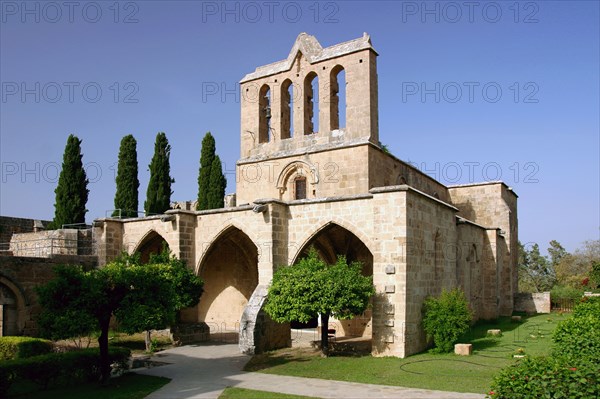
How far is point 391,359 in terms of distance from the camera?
12469 millimetres

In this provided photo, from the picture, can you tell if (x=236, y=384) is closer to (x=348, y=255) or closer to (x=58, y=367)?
(x=58, y=367)

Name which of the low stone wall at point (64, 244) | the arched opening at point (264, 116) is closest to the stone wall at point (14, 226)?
the low stone wall at point (64, 244)

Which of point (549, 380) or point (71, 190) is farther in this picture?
point (71, 190)

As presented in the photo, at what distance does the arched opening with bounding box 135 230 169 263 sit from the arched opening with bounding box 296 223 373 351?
6.19m

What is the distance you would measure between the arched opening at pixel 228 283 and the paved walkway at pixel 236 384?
571cm

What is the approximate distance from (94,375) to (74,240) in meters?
10.4

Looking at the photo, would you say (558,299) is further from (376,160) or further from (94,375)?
(94,375)

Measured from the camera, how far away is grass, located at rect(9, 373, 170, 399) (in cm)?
971

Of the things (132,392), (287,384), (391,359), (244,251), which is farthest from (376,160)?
(132,392)

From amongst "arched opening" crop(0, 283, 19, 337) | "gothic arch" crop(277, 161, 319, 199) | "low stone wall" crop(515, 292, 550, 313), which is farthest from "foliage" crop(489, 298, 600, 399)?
"low stone wall" crop(515, 292, 550, 313)

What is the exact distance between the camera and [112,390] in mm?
10234

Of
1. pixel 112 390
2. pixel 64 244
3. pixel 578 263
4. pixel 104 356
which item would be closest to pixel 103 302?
pixel 104 356

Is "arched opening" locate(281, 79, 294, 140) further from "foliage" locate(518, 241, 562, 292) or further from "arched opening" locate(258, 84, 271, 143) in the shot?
"foliage" locate(518, 241, 562, 292)

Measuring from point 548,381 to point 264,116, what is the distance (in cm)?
1629
